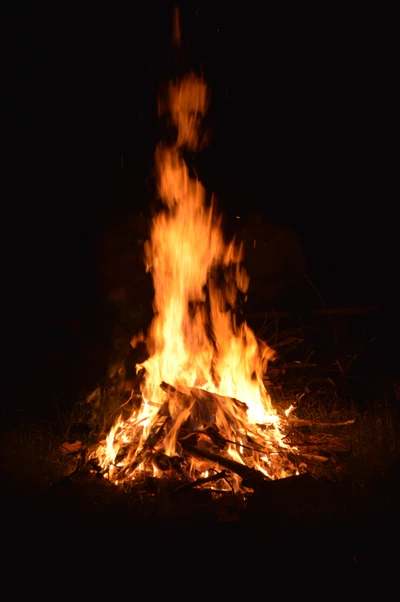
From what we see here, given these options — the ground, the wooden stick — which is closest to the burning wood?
the wooden stick

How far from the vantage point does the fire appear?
14.3 feet

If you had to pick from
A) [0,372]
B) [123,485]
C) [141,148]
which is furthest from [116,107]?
[123,485]

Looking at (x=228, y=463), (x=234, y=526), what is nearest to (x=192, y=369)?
(x=228, y=463)

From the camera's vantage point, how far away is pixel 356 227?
29.1 ft

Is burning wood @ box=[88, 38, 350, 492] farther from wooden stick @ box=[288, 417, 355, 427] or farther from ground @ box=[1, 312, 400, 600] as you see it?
ground @ box=[1, 312, 400, 600]

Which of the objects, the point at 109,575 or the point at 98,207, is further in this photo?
the point at 98,207

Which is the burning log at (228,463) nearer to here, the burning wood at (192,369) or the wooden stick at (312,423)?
the burning wood at (192,369)

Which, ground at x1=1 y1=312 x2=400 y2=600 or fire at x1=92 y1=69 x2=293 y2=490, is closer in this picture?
ground at x1=1 y1=312 x2=400 y2=600

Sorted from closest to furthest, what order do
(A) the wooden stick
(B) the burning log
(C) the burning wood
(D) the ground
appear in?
(D) the ground → (B) the burning log → (C) the burning wood → (A) the wooden stick

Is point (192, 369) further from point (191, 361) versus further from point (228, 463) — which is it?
point (228, 463)

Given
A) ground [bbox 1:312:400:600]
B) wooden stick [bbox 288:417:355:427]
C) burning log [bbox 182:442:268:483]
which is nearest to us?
ground [bbox 1:312:400:600]

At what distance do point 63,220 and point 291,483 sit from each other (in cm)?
612

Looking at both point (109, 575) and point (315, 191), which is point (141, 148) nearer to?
point (315, 191)

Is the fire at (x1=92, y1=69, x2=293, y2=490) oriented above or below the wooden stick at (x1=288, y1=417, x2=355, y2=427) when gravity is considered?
above
